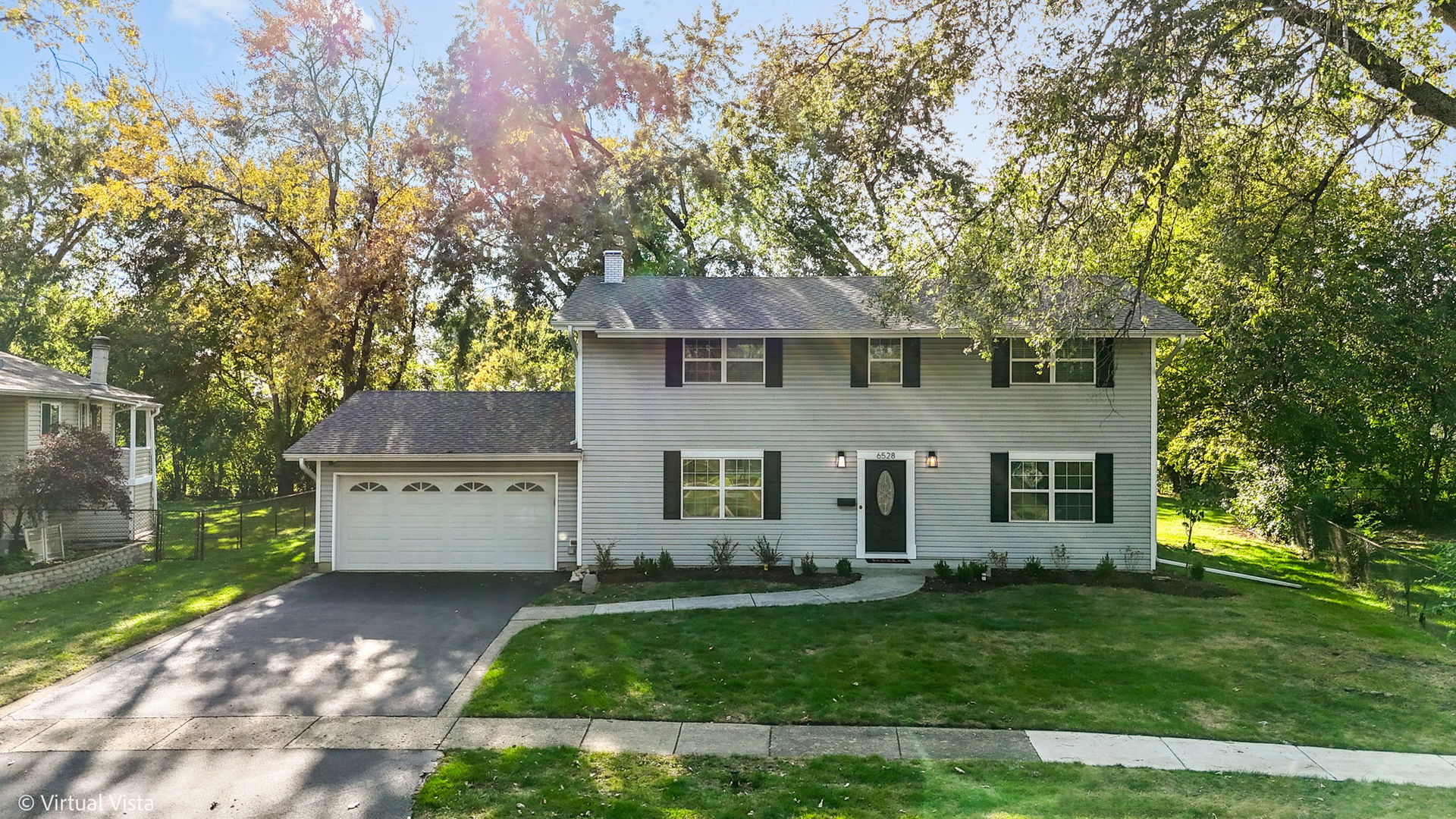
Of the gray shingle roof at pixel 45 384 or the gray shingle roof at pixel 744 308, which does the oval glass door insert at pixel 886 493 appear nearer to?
the gray shingle roof at pixel 744 308

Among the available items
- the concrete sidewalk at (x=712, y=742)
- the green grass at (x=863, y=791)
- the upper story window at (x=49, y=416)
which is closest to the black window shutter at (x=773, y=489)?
the concrete sidewalk at (x=712, y=742)

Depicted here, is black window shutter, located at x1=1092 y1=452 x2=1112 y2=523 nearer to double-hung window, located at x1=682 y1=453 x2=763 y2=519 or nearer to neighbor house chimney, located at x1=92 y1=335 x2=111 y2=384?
double-hung window, located at x1=682 y1=453 x2=763 y2=519

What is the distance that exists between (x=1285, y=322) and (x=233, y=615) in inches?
821

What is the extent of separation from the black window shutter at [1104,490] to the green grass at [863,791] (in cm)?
900

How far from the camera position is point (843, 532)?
15.3 m

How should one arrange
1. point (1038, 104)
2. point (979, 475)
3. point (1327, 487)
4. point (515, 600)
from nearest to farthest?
1. point (1038, 104)
2. point (515, 600)
3. point (979, 475)
4. point (1327, 487)

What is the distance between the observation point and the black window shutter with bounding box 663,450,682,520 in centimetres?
1526

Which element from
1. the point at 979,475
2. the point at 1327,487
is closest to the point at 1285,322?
the point at 1327,487

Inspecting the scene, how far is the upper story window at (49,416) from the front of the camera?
687 inches

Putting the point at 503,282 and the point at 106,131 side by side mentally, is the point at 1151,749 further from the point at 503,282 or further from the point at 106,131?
the point at 106,131

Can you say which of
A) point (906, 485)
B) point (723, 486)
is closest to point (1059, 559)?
point (906, 485)

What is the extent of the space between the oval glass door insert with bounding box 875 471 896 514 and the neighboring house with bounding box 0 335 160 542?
640 inches

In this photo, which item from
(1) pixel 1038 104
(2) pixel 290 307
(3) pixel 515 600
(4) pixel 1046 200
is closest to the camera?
(1) pixel 1038 104

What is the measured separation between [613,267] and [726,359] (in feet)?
14.2
